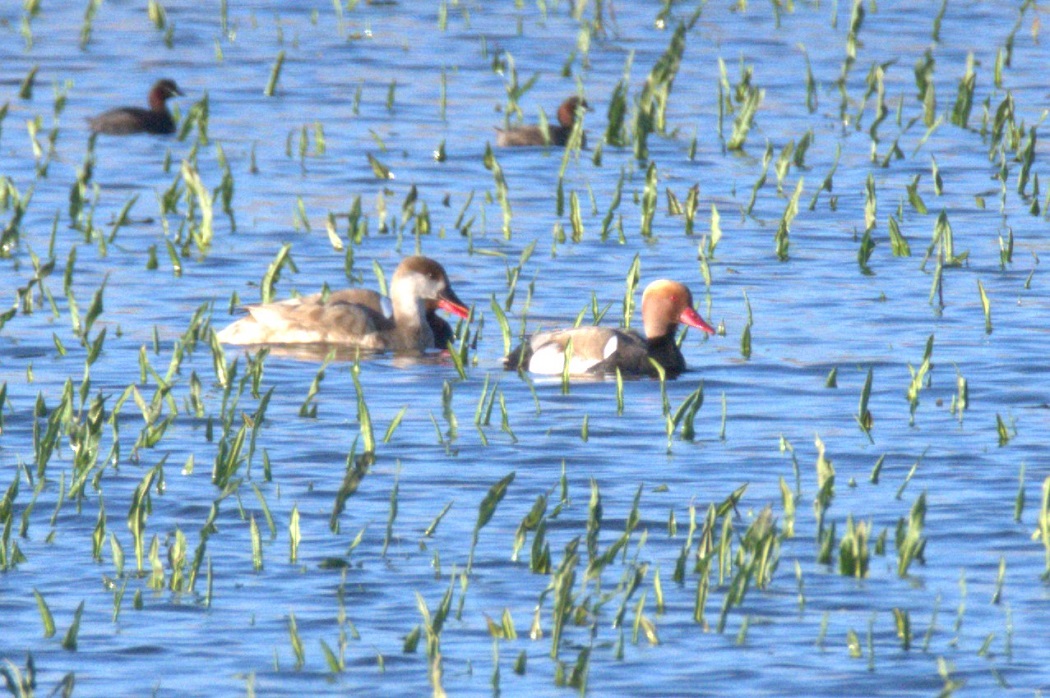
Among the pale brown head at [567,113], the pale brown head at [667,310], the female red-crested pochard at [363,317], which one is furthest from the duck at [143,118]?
the pale brown head at [667,310]

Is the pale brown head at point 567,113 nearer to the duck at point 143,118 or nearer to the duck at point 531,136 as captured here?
the duck at point 531,136

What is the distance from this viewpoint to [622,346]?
A: 11.4 metres

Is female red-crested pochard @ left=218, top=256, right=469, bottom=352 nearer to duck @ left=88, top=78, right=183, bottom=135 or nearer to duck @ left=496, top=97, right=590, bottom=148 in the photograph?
duck @ left=496, top=97, right=590, bottom=148

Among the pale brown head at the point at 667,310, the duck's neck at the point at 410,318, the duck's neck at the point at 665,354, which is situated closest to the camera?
the duck's neck at the point at 665,354

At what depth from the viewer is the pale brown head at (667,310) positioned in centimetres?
1189

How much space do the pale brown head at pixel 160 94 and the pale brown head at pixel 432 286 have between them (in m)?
6.82

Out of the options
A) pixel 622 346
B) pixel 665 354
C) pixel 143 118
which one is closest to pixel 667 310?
pixel 665 354

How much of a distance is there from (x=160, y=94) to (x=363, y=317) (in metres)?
7.26

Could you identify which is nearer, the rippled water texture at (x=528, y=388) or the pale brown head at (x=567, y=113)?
the rippled water texture at (x=528, y=388)

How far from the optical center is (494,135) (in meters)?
18.6

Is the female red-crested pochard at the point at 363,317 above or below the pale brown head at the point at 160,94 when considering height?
below

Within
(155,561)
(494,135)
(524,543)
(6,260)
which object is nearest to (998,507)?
(524,543)

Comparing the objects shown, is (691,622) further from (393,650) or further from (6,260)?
(6,260)

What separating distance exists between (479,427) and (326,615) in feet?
8.75
